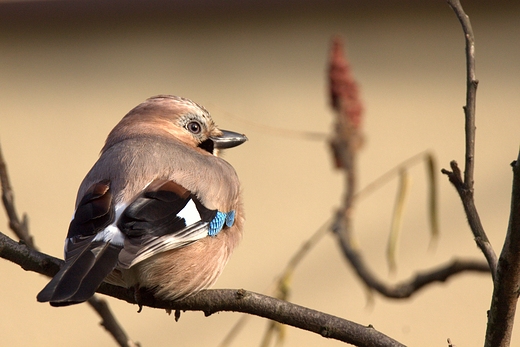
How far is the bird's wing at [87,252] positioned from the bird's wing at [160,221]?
46 millimetres

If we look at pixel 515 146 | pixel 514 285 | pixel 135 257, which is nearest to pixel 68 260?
pixel 135 257

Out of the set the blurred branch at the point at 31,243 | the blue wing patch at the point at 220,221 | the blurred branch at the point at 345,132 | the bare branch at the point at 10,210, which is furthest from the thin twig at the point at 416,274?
the bare branch at the point at 10,210

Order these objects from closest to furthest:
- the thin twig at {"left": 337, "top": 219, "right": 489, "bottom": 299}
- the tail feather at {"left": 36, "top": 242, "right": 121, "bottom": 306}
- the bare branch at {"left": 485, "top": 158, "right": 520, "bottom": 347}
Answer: the bare branch at {"left": 485, "top": 158, "right": 520, "bottom": 347}, the tail feather at {"left": 36, "top": 242, "right": 121, "bottom": 306}, the thin twig at {"left": 337, "top": 219, "right": 489, "bottom": 299}

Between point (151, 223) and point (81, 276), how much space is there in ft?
1.24

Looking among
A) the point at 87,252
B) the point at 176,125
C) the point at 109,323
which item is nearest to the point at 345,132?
the point at 176,125

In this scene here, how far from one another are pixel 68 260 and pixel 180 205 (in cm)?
50

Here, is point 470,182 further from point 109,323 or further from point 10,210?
point 10,210

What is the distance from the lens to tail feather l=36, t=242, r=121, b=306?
6.96ft

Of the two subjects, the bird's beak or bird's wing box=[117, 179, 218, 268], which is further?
the bird's beak

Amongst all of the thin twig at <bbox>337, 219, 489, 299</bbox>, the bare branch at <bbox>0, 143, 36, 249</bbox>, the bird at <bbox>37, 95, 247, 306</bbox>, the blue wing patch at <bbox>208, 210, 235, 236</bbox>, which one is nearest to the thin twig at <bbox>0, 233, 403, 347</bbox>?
the bird at <bbox>37, 95, 247, 306</bbox>

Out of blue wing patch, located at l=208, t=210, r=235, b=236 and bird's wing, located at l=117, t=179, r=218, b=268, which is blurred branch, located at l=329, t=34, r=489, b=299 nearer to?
blue wing patch, located at l=208, t=210, r=235, b=236

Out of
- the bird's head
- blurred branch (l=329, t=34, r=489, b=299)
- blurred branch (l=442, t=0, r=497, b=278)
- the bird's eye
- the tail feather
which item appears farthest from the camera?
blurred branch (l=329, t=34, r=489, b=299)

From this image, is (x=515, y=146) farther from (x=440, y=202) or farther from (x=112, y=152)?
(x=112, y=152)

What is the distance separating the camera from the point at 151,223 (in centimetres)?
253
